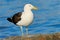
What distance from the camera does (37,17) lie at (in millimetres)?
23516

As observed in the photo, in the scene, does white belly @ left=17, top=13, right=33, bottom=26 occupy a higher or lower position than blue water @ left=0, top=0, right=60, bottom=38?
higher

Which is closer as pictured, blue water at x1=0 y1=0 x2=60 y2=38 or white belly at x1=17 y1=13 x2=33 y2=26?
white belly at x1=17 y1=13 x2=33 y2=26

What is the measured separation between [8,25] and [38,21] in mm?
2282

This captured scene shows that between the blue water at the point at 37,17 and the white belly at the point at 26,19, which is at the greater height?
the white belly at the point at 26,19

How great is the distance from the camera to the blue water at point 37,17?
754 inches

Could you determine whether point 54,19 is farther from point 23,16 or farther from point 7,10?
point 23,16

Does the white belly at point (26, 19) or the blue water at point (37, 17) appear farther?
the blue water at point (37, 17)

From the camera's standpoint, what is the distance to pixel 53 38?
1045 centimetres

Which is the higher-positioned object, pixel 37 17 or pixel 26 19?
pixel 26 19

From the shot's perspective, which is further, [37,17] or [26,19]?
[37,17]

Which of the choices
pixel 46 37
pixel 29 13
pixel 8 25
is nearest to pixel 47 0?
pixel 8 25

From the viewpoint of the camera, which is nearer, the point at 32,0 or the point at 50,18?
the point at 50,18

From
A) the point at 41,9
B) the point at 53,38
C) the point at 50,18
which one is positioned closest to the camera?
the point at 53,38

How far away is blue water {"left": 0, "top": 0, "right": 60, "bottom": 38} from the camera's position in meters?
19.2
